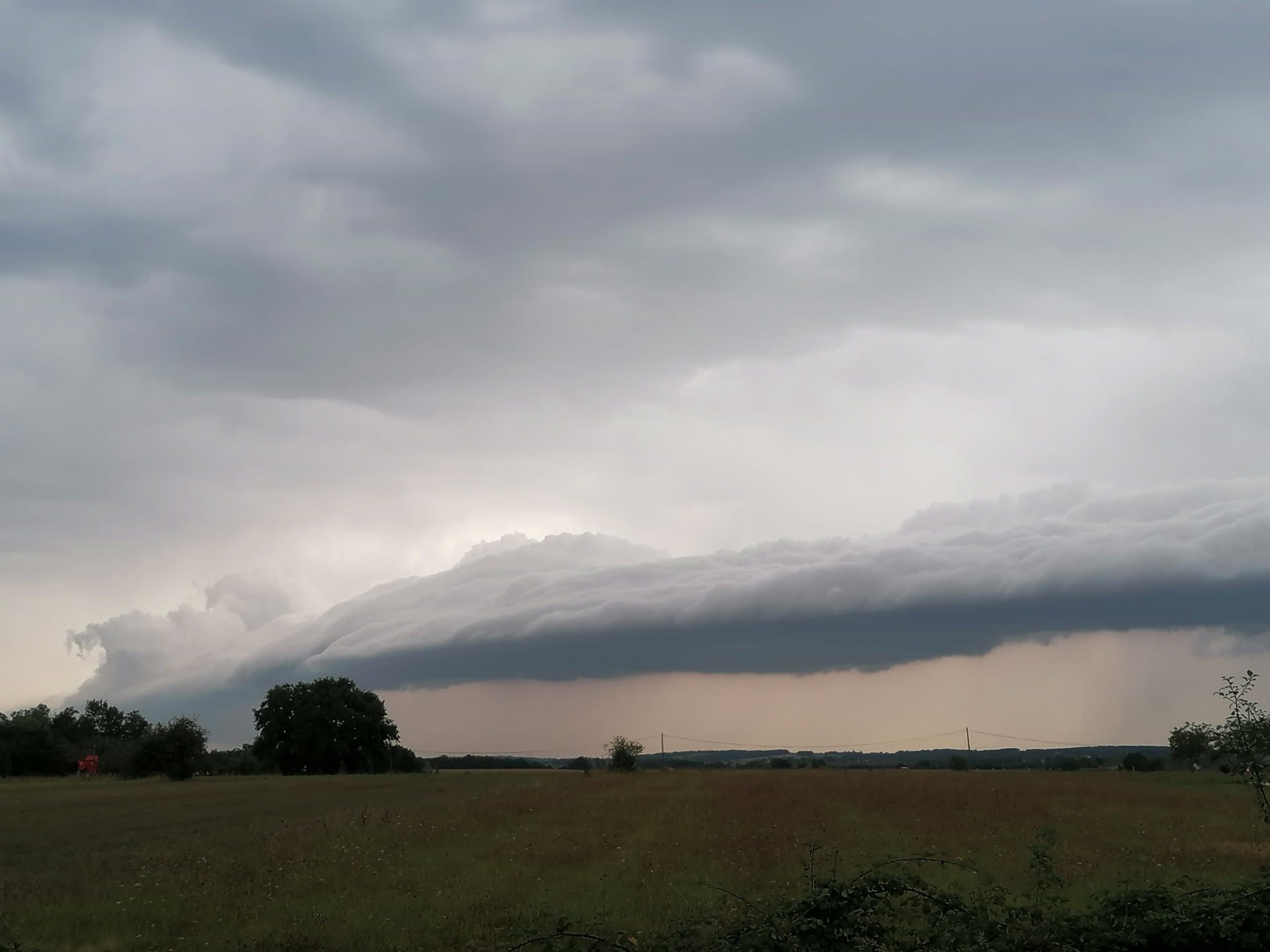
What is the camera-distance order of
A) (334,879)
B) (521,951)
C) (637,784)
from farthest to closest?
(637,784)
(334,879)
(521,951)

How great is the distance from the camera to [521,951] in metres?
13.8

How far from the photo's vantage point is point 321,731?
113688mm

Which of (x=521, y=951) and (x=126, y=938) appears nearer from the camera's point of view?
(x=521, y=951)

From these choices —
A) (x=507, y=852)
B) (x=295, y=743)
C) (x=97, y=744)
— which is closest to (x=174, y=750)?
(x=295, y=743)

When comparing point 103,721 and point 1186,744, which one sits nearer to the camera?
point 1186,744

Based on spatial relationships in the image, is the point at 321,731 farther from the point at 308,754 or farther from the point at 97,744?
the point at 97,744

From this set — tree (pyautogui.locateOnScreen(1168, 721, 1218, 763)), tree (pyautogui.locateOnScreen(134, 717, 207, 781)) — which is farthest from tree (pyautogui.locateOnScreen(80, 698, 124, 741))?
tree (pyautogui.locateOnScreen(1168, 721, 1218, 763))

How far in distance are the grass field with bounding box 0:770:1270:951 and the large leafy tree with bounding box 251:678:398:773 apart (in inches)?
2462

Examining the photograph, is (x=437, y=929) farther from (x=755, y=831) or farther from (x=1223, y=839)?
(x=1223, y=839)

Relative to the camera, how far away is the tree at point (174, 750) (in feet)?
307

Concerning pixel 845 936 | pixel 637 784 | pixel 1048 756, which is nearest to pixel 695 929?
pixel 845 936

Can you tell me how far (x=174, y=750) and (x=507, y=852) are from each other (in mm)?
79735

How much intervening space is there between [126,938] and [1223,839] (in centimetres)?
2698

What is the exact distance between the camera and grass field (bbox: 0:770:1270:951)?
17.2 meters
